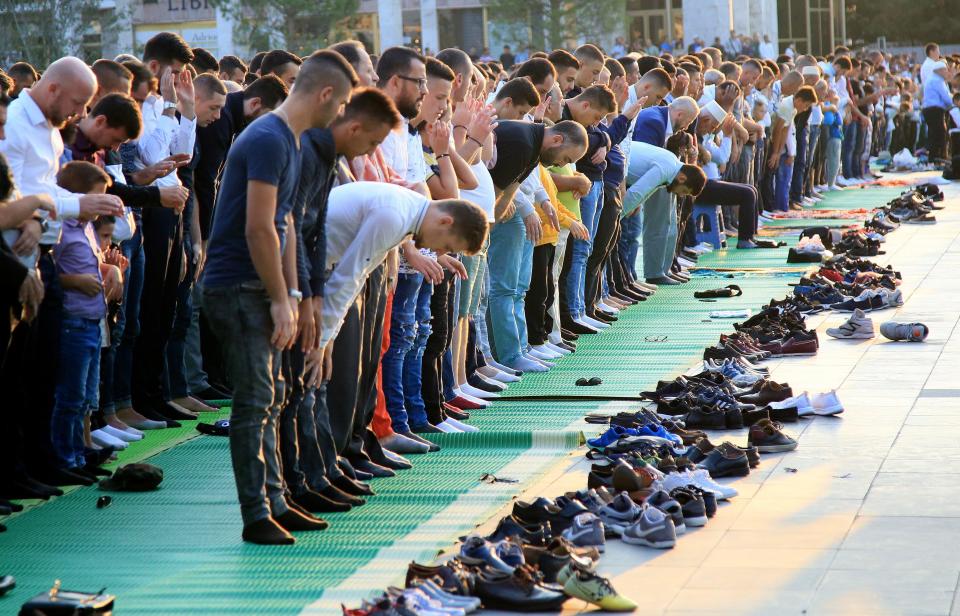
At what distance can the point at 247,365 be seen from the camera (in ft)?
21.6

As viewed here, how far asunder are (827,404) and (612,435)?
1.48 metres

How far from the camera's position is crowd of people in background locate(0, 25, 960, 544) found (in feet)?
21.7

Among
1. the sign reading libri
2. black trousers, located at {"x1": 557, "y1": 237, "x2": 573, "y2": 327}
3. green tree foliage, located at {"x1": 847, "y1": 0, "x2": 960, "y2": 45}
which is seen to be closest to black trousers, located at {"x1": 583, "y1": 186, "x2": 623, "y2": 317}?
black trousers, located at {"x1": 557, "y1": 237, "x2": 573, "y2": 327}

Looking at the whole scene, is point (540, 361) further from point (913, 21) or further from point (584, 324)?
point (913, 21)

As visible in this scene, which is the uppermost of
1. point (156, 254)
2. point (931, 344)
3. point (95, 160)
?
point (95, 160)

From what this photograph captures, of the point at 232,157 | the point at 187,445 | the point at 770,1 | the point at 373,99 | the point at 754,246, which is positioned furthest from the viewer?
the point at 770,1

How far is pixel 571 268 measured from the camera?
41.0ft

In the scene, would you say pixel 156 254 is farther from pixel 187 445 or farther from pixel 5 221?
pixel 5 221

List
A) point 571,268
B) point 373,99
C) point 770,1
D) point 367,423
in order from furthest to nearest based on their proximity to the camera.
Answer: point 770,1
point 571,268
point 367,423
point 373,99

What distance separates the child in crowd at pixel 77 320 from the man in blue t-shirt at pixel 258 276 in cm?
170

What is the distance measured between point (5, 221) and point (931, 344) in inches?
274

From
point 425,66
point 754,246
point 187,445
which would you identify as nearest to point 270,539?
point 187,445

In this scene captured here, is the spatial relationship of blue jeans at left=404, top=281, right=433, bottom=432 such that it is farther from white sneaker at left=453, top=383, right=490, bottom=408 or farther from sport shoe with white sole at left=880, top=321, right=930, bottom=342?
sport shoe with white sole at left=880, top=321, right=930, bottom=342

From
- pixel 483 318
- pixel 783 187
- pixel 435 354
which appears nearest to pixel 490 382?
pixel 483 318
